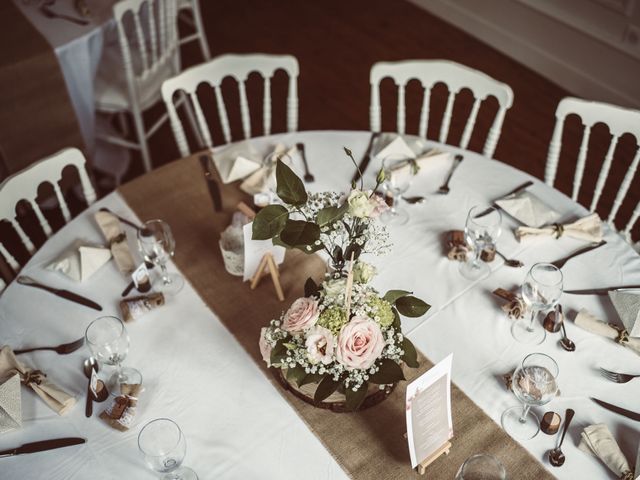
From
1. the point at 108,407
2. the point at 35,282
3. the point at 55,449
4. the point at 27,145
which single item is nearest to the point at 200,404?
the point at 108,407

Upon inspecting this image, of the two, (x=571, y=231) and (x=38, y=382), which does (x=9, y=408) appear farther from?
(x=571, y=231)

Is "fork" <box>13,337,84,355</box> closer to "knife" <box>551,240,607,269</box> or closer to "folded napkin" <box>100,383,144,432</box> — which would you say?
"folded napkin" <box>100,383,144,432</box>

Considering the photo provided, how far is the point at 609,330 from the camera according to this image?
1.76 metres

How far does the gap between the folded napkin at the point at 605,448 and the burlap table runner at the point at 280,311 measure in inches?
5.1

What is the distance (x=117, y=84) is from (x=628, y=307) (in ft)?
8.70

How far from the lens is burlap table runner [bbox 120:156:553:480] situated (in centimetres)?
153

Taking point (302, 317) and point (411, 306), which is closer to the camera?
point (302, 317)

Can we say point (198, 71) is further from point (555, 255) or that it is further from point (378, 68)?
point (555, 255)

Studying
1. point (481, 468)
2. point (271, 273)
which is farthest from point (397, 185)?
point (481, 468)

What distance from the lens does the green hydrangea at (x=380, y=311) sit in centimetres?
145

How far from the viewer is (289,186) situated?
1.47 m

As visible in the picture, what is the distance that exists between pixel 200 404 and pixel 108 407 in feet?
0.76

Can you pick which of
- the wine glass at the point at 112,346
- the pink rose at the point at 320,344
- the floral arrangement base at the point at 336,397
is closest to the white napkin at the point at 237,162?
the wine glass at the point at 112,346

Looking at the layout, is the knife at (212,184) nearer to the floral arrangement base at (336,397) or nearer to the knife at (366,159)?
the knife at (366,159)
